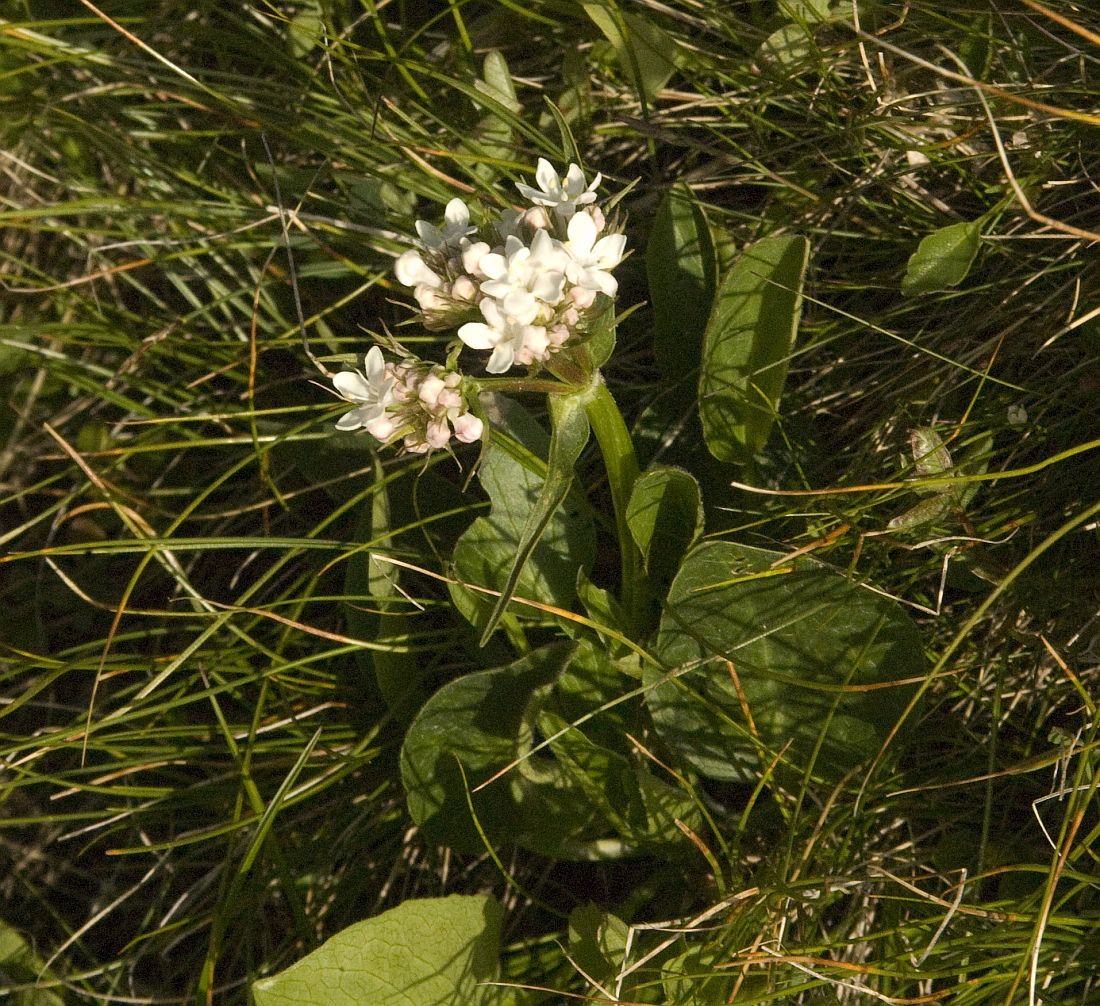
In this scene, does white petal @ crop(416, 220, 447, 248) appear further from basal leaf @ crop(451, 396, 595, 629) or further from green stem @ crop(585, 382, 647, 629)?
basal leaf @ crop(451, 396, 595, 629)

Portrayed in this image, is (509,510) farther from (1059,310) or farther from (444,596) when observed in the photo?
Result: (1059,310)

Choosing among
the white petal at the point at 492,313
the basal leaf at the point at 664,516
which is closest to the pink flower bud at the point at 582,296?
the white petal at the point at 492,313

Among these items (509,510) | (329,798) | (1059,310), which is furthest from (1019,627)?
(329,798)

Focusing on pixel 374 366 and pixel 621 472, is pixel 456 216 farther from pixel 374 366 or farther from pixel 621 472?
pixel 621 472

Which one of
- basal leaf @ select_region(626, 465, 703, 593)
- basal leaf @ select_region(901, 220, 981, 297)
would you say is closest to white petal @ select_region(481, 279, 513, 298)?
basal leaf @ select_region(626, 465, 703, 593)

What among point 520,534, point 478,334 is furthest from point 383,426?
point 520,534

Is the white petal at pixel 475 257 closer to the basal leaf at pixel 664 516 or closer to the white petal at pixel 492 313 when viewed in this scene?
the white petal at pixel 492 313
